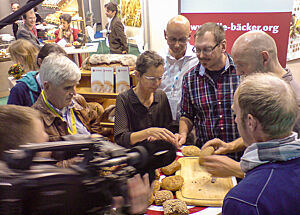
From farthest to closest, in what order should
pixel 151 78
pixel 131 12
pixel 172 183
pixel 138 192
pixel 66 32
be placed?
pixel 131 12 < pixel 66 32 < pixel 151 78 < pixel 172 183 < pixel 138 192

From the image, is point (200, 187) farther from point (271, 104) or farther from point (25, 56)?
point (25, 56)

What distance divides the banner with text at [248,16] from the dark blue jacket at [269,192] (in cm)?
250

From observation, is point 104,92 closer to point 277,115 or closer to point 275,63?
point 275,63

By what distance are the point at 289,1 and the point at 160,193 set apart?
8.96ft

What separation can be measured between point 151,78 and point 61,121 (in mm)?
818

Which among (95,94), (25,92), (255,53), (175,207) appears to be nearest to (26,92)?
(25,92)

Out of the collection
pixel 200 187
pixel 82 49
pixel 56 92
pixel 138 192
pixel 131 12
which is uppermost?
pixel 131 12

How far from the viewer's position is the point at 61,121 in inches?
82.7

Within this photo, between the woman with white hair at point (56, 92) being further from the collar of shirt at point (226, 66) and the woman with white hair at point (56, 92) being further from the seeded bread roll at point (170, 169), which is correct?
the collar of shirt at point (226, 66)

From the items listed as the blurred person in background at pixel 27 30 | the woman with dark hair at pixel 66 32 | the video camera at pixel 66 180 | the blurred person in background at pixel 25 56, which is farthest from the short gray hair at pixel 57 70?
the woman with dark hair at pixel 66 32

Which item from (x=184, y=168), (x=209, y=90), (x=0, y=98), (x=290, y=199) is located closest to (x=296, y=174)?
(x=290, y=199)

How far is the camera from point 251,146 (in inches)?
50.7

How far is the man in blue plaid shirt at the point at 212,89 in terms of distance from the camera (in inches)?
95.8

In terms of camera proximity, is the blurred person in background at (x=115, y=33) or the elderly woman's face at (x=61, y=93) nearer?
the elderly woman's face at (x=61, y=93)
